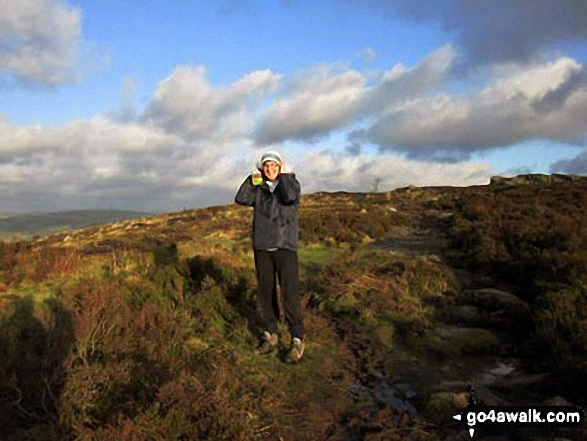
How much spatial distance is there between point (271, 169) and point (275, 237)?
85 cm

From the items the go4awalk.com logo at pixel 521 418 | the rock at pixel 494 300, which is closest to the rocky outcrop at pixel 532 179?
the rock at pixel 494 300

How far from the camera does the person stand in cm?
589

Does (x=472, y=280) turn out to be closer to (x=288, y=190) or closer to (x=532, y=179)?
(x=288, y=190)

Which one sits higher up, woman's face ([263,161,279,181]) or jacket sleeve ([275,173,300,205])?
woman's face ([263,161,279,181])

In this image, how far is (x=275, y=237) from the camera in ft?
19.3

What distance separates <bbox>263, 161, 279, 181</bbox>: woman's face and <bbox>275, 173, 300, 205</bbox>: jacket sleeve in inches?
5.7

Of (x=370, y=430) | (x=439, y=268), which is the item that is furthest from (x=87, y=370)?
(x=439, y=268)

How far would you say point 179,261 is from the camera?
957 cm

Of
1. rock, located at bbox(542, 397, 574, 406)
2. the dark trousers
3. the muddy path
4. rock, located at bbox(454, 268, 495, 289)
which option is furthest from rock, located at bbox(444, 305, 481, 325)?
rock, located at bbox(542, 397, 574, 406)

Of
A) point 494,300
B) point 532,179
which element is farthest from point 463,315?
point 532,179

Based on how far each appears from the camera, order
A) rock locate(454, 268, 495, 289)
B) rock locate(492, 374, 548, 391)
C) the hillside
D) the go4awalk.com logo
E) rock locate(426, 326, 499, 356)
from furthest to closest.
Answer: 1. rock locate(454, 268, 495, 289)
2. rock locate(426, 326, 499, 356)
3. rock locate(492, 374, 548, 391)
4. the hillside
5. the go4awalk.com logo

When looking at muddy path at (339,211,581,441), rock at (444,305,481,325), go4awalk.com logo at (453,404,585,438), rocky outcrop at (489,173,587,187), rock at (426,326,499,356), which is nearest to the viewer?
go4awalk.com logo at (453,404,585,438)

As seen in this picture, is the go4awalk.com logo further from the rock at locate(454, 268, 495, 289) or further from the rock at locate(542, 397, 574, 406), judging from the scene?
the rock at locate(454, 268, 495, 289)

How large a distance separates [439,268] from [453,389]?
16.8 ft
